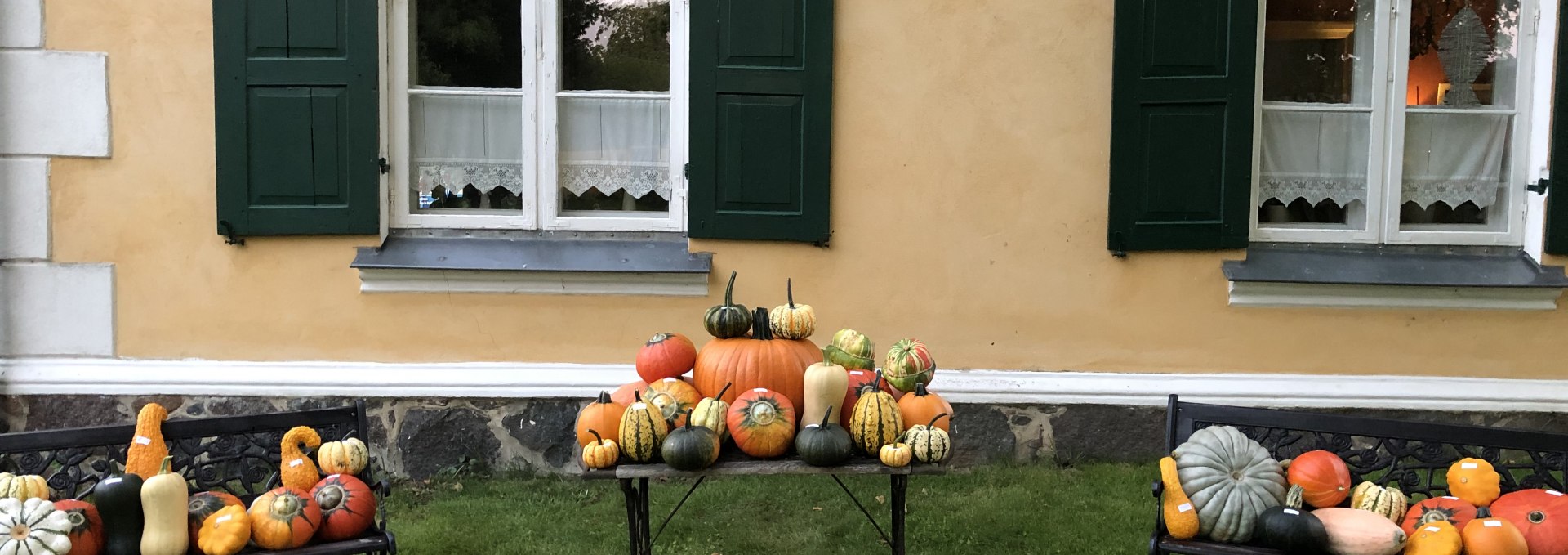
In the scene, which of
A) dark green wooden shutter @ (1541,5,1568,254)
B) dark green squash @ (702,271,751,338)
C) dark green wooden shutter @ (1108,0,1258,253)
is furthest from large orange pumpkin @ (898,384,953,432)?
dark green wooden shutter @ (1541,5,1568,254)

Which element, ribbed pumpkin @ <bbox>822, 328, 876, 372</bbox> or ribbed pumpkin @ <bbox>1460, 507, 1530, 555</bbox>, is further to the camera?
ribbed pumpkin @ <bbox>822, 328, 876, 372</bbox>

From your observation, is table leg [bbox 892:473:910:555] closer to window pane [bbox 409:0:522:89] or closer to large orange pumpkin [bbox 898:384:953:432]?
large orange pumpkin [bbox 898:384:953:432]

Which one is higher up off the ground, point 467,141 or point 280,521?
point 467,141

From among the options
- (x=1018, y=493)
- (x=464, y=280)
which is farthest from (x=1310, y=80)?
(x=464, y=280)

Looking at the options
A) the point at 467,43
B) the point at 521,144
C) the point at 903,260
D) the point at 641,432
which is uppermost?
the point at 467,43

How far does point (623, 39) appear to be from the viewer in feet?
15.9

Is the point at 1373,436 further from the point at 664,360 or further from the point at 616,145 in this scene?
the point at 616,145

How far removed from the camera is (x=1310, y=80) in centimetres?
489

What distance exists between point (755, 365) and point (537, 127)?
74.8 inches

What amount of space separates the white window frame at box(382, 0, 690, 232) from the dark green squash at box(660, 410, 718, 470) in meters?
1.92

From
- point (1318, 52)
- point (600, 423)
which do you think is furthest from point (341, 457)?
point (1318, 52)

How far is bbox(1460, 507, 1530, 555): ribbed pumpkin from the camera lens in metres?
2.70

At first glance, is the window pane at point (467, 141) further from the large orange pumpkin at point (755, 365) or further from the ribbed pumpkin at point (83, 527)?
the ribbed pumpkin at point (83, 527)

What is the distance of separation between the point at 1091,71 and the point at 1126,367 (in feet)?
3.96
